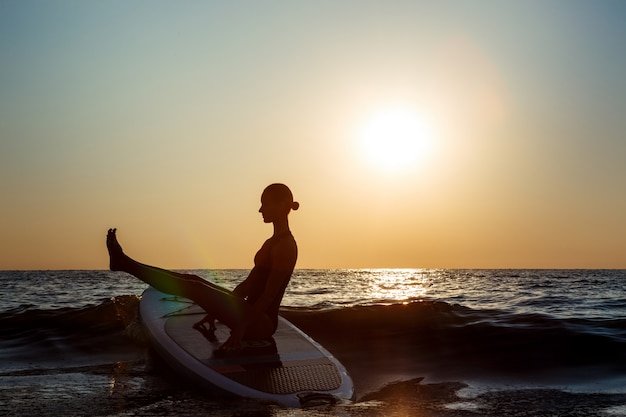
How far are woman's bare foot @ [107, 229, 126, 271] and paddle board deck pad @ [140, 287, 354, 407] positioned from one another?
132cm

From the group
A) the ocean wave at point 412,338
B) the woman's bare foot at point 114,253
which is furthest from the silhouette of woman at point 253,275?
the ocean wave at point 412,338

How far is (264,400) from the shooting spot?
5.40m

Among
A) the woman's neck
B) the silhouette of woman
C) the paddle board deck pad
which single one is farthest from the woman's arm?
the paddle board deck pad

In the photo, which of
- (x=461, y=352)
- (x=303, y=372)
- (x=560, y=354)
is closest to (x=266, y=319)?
(x=303, y=372)

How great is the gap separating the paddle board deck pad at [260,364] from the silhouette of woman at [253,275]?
1.32 ft

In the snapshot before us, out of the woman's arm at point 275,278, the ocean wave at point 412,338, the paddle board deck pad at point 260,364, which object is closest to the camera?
the paddle board deck pad at point 260,364

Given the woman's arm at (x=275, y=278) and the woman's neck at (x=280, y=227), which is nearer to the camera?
the woman's arm at (x=275, y=278)

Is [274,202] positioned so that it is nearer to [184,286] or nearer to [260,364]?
[184,286]

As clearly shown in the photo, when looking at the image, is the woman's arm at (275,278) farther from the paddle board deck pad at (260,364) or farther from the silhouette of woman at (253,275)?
the paddle board deck pad at (260,364)

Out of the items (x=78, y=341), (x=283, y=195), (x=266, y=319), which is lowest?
(x=78, y=341)

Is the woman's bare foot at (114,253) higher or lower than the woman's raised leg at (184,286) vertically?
higher

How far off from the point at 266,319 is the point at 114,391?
6.08 ft

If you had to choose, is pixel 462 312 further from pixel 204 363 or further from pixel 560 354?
pixel 204 363

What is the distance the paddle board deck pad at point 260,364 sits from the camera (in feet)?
18.3
